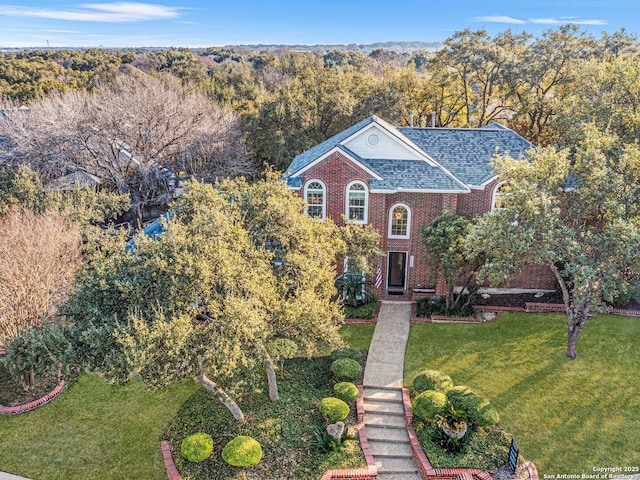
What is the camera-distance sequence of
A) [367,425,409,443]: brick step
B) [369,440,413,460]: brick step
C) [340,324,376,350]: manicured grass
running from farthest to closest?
1. [340,324,376,350]: manicured grass
2. [367,425,409,443]: brick step
3. [369,440,413,460]: brick step

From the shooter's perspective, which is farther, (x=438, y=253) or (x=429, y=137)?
(x=429, y=137)

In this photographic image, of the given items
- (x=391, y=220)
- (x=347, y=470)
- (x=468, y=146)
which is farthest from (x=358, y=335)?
(x=468, y=146)

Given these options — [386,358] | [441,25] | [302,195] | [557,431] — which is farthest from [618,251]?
[441,25]

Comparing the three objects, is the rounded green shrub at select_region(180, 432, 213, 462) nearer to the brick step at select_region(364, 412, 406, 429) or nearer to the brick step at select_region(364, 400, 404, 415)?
the brick step at select_region(364, 412, 406, 429)

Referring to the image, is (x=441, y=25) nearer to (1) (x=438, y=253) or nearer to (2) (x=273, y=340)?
(1) (x=438, y=253)

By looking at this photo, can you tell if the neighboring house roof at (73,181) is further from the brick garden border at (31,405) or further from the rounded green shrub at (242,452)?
the rounded green shrub at (242,452)

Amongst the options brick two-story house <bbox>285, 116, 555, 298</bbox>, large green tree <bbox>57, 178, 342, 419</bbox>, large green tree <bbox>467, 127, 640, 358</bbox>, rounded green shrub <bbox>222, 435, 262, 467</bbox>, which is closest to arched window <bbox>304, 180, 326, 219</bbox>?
brick two-story house <bbox>285, 116, 555, 298</bbox>

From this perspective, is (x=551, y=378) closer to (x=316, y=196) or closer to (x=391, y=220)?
(x=391, y=220)
